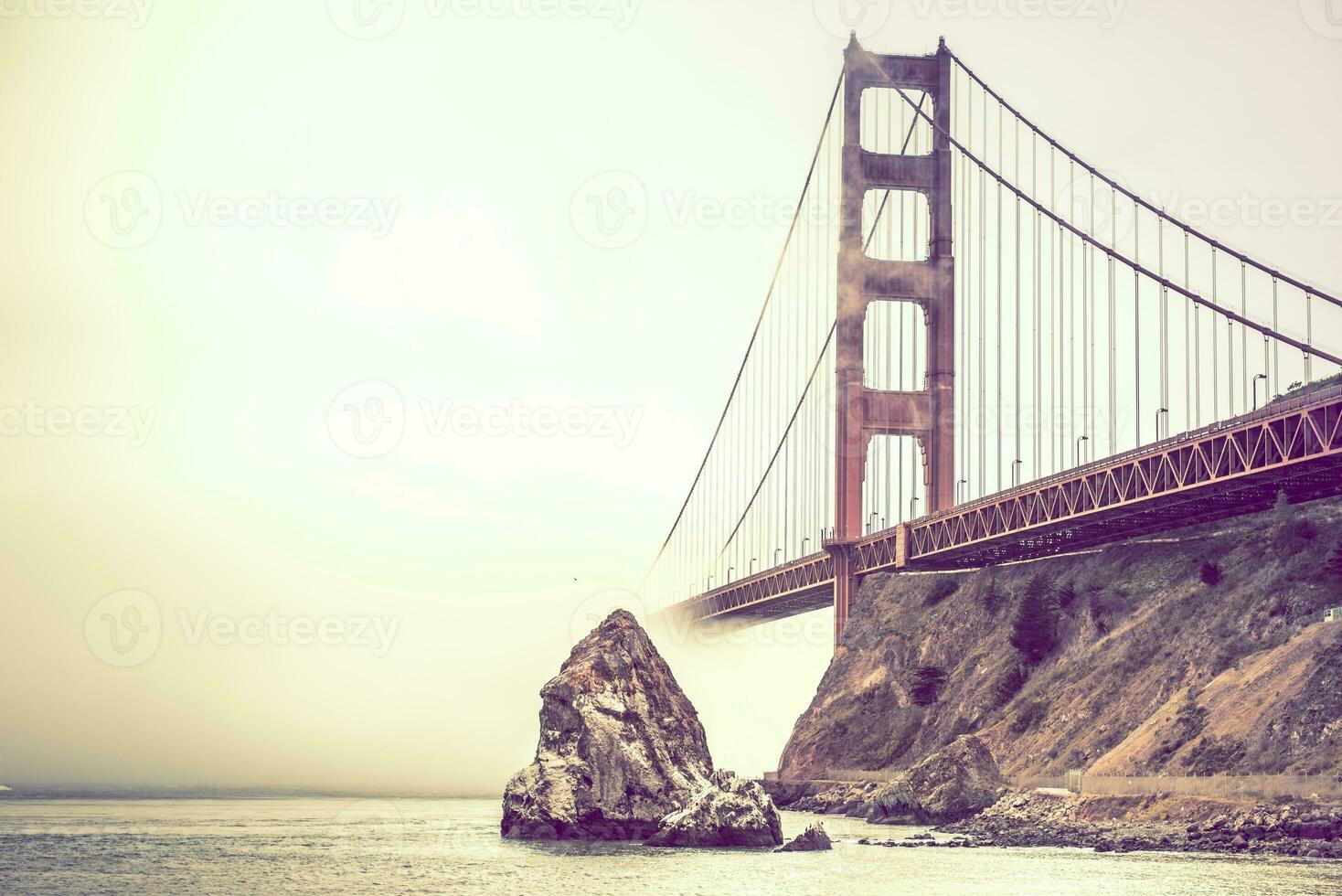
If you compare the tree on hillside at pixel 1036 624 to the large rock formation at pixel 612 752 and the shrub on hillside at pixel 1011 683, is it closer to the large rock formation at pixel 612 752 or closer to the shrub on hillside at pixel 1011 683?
the shrub on hillside at pixel 1011 683

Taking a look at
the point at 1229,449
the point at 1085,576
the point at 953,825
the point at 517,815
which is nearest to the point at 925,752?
the point at 1085,576

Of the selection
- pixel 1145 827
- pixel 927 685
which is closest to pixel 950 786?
pixel 1145 827

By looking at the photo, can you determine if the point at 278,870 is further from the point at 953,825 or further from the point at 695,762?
the point at 953,825

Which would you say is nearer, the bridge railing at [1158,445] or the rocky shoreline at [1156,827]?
the rocky shoreline at [1156,827]

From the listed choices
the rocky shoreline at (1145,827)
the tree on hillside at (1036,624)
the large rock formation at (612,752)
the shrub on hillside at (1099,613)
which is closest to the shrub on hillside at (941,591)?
the tree on hillside at (1036,624)

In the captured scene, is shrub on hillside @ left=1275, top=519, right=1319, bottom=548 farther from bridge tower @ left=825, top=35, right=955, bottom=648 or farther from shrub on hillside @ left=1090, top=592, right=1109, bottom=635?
bridge tower @ left=825, top=35, right=955, bottom=648
